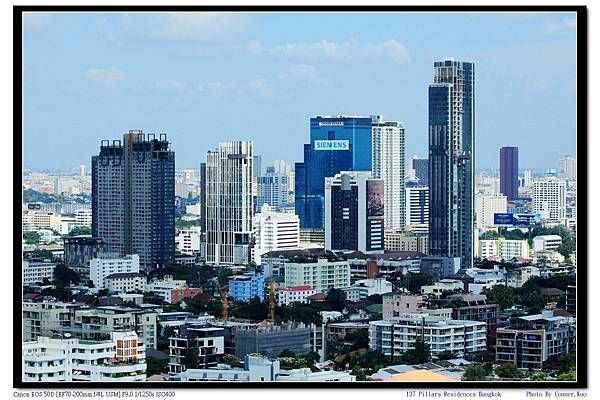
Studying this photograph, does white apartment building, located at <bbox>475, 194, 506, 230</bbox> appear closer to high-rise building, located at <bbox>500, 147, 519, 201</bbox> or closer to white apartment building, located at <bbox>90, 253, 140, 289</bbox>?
high-rise building, located at <bbox>500, 147, 519, 201</bbox>

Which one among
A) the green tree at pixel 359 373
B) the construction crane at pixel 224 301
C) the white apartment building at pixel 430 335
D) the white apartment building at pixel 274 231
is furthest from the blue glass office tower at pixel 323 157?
the green tree at pixel 359 373

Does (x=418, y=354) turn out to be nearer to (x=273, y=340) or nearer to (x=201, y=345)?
(x=273, y=340)

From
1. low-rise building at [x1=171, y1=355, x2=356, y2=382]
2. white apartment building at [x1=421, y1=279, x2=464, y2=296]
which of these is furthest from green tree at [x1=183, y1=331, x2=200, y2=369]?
white apartment building at [x1=421, y1=279, x2=464, y2=296]

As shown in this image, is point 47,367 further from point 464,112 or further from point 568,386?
point 464,112

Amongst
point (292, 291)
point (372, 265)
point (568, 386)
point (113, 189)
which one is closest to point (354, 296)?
point (292, 291)

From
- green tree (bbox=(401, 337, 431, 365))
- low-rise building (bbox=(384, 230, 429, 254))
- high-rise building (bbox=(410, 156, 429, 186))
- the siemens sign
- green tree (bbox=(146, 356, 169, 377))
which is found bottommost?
green tree (bbox=(401, 337, 431, 365))

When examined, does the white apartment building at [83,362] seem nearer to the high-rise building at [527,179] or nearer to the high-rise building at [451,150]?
the high-rise building at [527,179]
